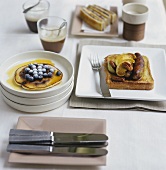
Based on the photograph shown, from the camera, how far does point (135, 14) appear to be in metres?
1.37

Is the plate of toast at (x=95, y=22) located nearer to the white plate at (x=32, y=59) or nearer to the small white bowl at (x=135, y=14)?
the small white bowl at (x=135, y=14)

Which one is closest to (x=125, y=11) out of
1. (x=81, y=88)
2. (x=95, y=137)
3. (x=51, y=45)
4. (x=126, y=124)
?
(x=51, y=45)

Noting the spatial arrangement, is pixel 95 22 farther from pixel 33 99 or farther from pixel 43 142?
pixel 43 142

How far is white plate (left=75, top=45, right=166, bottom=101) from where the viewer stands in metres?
1.11

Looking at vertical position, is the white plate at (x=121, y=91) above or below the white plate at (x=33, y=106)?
below

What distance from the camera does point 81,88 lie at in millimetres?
1142

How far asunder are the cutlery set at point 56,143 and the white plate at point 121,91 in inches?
8.0

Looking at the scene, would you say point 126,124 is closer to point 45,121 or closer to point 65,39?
point 45,121

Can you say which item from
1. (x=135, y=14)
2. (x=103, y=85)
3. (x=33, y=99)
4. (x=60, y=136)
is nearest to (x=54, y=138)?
(x=60, y=136)

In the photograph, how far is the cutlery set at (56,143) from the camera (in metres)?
0.90

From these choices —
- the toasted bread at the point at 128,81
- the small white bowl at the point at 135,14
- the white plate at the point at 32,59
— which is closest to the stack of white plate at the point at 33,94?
the white plate at the point at 32,59

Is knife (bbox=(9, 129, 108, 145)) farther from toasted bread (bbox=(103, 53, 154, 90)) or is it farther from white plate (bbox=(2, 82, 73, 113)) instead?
toasted bread (bbox=(103, 53, 154, 90))

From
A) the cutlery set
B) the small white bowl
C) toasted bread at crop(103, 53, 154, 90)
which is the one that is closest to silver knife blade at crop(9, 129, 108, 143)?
the cutlery set

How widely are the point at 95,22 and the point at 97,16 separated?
0.05 m
